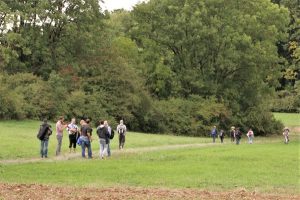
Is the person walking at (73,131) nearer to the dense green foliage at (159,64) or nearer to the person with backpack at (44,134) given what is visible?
the person with backpack at (44,134)

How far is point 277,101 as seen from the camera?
212 ft

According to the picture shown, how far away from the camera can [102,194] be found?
47.2ft

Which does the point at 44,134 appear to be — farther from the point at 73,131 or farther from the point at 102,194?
the point at 102,194

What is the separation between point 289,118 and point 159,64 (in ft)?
92.5

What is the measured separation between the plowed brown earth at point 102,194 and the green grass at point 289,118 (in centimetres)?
5904

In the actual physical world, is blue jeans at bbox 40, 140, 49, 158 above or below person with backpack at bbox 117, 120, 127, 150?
below

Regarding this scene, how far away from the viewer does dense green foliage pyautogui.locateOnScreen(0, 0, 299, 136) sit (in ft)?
175

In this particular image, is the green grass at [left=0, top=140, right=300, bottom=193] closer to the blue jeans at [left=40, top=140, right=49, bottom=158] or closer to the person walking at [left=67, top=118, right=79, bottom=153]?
the blue jeans at [left=40, top=140, right=49, bottom=158]

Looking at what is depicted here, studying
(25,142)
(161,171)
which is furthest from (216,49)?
(161,171)

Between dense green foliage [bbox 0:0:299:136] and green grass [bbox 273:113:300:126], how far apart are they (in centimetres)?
777

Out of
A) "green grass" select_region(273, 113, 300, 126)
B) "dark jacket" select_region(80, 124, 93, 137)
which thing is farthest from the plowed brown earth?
"green grass" select_region(273, 113, 300, 126)

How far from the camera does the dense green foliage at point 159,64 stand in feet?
175

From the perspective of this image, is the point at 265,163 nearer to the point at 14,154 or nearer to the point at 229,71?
the point at 14,154

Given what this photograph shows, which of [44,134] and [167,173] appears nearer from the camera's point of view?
[167,173]
